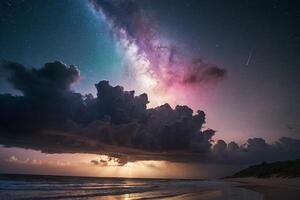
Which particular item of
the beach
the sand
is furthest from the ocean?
the sand

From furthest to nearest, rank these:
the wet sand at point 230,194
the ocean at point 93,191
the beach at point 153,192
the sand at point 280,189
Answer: the ocean at point 93,191 < the beach at point 153,192 < the wet sand at point 230,194 < the sand at point 280,189

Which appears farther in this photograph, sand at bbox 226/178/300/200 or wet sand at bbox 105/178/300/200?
wet sand at bbox 105/178/300/200

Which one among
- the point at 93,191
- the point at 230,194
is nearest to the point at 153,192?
the point at 93,191

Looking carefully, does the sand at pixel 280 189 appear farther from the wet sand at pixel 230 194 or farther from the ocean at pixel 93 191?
the ocean at pixel 93 191

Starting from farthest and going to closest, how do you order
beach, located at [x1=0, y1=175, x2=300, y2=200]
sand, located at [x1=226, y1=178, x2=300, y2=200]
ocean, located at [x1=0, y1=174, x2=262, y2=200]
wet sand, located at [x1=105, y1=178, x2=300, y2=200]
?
ocean, located at [x1=0, y1=174, x2=262, y2=200]
beach, located at [x1=0, y1=175, x2=300, y2=200]
wet sand, located at [x1=105, y1=178, x2=300, y2=200]
sand, located at [x1=226, y1=178, x2=300, y2=200]

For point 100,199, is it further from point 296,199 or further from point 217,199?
point 296,199

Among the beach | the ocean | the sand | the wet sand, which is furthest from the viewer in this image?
the ocean

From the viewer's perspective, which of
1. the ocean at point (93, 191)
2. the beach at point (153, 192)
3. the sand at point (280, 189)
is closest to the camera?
Answer: the sand at point (280, 189)

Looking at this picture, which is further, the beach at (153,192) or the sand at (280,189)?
the beach at (153,192)

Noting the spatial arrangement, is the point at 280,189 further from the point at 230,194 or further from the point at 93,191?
the point at 93,191

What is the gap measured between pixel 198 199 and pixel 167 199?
10.4 ft

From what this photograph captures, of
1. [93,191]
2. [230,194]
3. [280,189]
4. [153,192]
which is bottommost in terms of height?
[230,194]

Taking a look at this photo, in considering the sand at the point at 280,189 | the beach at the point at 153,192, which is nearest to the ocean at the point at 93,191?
the beach at the point at 153,192

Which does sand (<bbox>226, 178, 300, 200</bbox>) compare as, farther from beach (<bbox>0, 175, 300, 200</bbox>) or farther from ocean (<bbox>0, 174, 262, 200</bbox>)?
ocean (<bbox>0, 174, 262, 200</bbox>)
